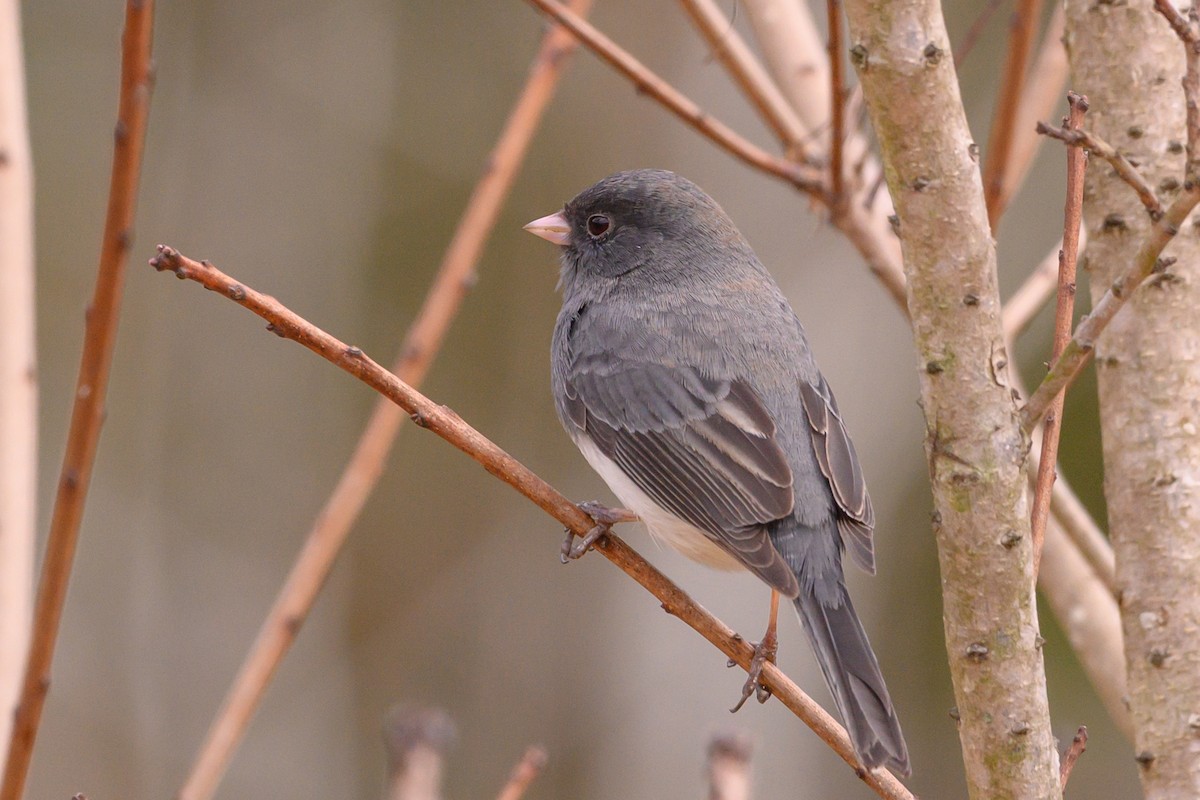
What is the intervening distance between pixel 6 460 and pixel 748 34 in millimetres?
5780

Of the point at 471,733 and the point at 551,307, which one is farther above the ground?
the point at 551,307

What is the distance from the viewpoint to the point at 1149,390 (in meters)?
2.08

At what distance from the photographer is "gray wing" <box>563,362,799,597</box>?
2396mm

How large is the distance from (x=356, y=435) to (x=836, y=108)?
5.50 metres

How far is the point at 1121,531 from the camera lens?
81.1 inches

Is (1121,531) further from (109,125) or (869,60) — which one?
(109,125)

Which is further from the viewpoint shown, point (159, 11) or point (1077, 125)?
point (159, 11)

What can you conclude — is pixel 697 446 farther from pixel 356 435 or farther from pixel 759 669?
pixel 356 435

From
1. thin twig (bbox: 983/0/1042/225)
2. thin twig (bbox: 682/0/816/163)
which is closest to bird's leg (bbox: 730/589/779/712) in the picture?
thin twig (bbox: 983/0/1042/225)

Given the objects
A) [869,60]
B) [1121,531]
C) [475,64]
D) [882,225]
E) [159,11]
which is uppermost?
[475,64]

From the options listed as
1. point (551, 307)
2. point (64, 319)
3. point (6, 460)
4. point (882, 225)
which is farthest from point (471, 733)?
point (6, 460)

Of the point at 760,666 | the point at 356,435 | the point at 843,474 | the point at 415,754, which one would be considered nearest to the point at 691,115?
the point at 843,474

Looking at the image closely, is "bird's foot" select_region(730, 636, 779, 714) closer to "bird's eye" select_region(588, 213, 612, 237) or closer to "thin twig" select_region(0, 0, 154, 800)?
"thin twig" select_region(0, 0, 154, 800)

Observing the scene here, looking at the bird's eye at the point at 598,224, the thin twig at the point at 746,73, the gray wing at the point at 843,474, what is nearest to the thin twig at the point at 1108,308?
the gray wing at the point at 843,474
